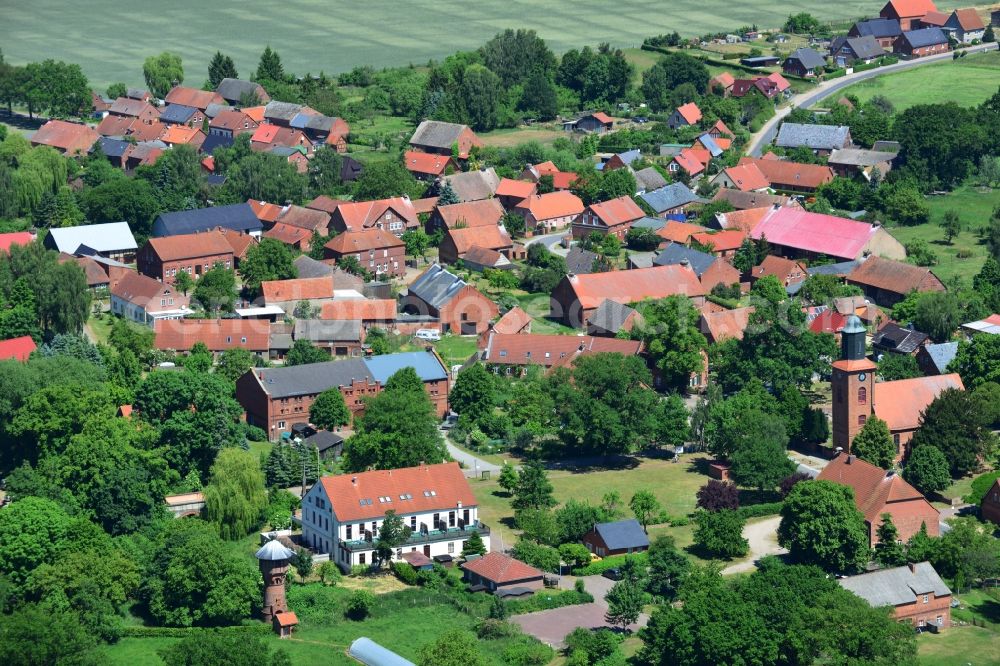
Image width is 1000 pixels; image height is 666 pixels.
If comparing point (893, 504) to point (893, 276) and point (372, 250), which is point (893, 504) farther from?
point (372, 250)

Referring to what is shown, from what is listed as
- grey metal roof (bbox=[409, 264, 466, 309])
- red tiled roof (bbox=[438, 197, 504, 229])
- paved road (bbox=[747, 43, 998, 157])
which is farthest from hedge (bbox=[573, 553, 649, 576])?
paved road (bbox=[747, 43, 998, 157])

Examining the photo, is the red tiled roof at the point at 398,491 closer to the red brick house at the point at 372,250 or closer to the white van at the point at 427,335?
the white van at the point at 427,335

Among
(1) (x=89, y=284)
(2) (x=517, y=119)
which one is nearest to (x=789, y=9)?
(2) (x=517, y=119)

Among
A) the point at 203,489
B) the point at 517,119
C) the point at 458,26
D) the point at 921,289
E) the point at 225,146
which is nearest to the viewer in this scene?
the point at 203,489

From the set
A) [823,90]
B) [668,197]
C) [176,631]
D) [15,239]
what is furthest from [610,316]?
[823,90]

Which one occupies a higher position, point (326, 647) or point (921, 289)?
point (921, 289)

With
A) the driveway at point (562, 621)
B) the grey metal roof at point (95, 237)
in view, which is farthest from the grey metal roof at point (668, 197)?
the driveway at point (562, 621)

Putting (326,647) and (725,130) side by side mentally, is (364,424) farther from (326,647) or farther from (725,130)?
(725,130)
